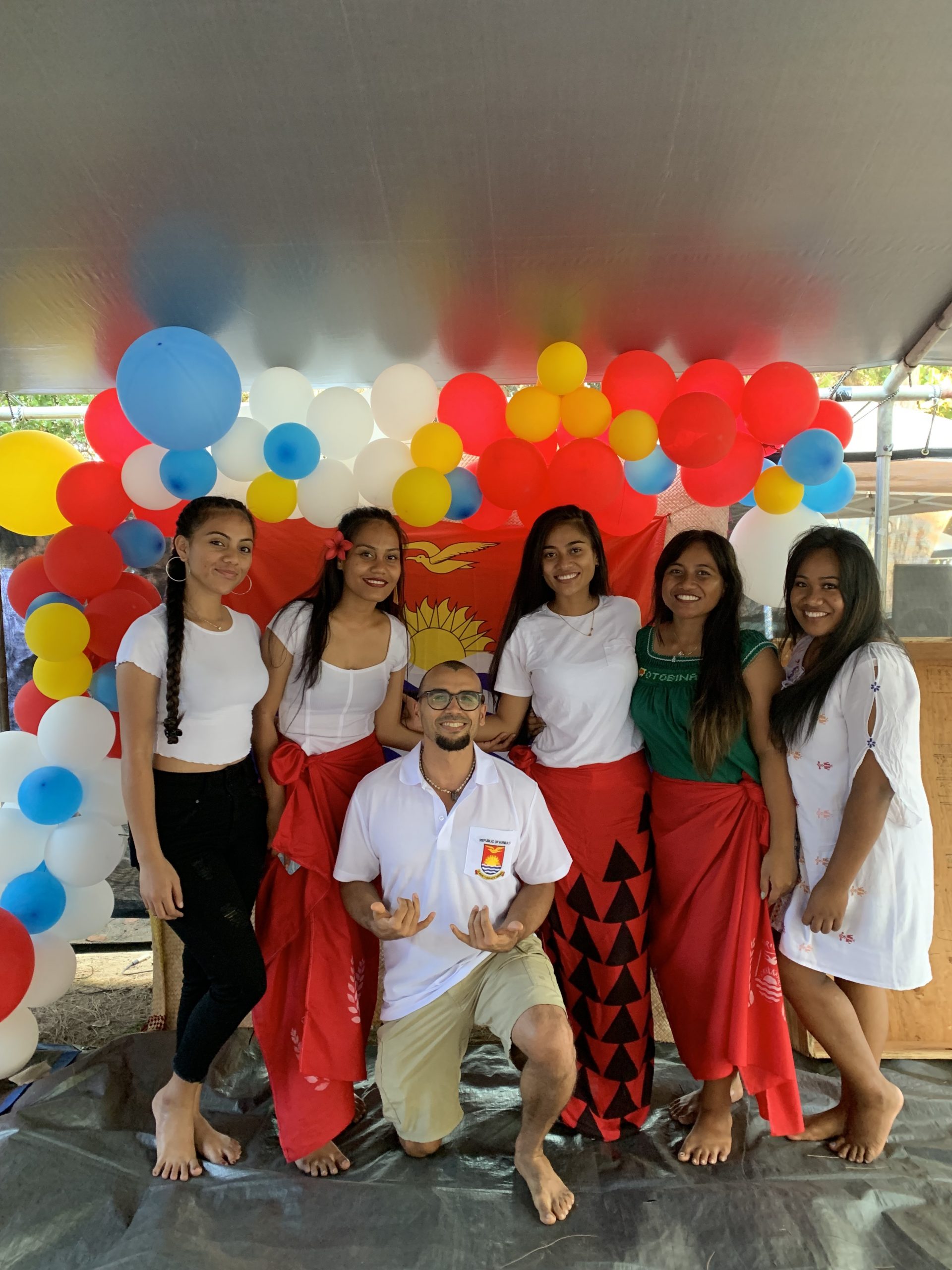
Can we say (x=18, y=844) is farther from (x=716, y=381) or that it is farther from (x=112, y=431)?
(x=716, y=381)

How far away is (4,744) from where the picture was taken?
101 inches

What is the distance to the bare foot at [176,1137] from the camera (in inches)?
85.2

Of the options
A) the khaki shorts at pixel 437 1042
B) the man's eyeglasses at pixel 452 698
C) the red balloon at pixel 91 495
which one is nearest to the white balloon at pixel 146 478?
the red balloon at pixel 91 495

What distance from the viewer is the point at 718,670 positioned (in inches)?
88.2

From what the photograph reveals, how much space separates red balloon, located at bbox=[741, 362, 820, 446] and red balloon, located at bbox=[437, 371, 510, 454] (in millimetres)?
846

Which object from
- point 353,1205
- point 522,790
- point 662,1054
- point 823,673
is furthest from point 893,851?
point 353,1205

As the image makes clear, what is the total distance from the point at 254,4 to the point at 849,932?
8.19 feet

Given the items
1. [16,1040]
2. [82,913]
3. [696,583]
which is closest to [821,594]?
[696,583]

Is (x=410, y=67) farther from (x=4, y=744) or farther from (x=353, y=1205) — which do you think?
(x=353, y=1205)

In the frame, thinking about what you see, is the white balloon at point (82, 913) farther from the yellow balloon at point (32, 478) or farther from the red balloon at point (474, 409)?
the red balloon at point (474, 409)

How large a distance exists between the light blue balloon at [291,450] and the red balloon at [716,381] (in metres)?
1.27

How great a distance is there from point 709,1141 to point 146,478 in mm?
2599

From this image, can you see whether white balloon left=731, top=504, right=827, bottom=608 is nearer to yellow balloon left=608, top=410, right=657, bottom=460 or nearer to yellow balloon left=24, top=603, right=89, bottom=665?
yellow balloon left=608, top=410, right=657, bottom=460

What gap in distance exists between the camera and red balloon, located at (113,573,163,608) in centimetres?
272
